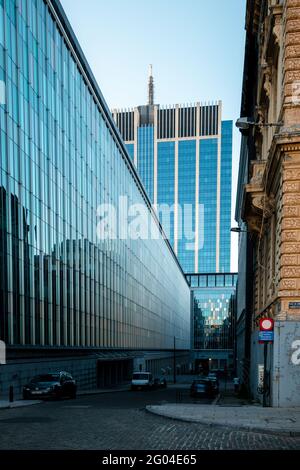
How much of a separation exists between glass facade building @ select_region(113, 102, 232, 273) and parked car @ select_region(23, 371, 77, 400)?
139712 mm

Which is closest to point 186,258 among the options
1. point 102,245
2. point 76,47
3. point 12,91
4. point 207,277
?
point 207,277

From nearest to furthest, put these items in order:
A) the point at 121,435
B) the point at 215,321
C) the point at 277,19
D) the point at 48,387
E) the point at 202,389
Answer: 1. the point at 121,435
2. the point at 277,19
3. the point at 48,387
4. the point at 202,389
5. the point at 215,321

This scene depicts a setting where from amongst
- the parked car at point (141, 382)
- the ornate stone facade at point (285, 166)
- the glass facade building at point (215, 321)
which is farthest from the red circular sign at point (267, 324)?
the glass facade building at point (215, 321)

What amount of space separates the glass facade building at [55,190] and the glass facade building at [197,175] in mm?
106382

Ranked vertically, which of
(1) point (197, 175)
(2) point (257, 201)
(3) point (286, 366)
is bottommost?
(3) point (286, 366)

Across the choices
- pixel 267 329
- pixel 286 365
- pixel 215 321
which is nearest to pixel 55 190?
pixel 267 329

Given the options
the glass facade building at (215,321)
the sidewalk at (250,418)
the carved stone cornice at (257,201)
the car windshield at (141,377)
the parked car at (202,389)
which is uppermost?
the carved stone cornice at (257,201)

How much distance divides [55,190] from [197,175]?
135499mm

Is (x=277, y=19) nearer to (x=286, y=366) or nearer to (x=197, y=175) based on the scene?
(x=286, y=366)

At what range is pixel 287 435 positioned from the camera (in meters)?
11.0

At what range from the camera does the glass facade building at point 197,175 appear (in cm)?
16750

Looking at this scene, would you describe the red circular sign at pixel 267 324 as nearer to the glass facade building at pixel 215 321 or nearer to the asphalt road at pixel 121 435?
the asphalt road at pixel 121 435

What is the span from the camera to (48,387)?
24.2m

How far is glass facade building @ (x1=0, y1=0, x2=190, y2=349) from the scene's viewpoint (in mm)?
28891
